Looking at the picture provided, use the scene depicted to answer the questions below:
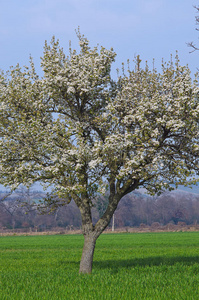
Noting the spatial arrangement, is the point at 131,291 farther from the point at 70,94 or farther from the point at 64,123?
the point at 70,94

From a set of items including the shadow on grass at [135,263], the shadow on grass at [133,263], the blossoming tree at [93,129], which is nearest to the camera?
the blossoming tree at [93,129]

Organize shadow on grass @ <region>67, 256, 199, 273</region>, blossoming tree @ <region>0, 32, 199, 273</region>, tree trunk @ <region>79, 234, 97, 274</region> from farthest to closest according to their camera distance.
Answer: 1. shadow on grass @ <region>67, 256, 199, 273</region>
2. tree trunk @ <region>79, 234, 97, 274</region>
3. blossoming tree @ <region>0, 32, 199, 273</region>

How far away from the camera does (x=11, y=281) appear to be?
20469mm

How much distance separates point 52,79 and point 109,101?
10.6 feet

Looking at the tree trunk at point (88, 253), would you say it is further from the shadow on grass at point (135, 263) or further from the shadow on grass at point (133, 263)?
the shadow on grass at point (135, 263)

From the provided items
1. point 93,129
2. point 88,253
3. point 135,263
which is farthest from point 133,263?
point 93,129

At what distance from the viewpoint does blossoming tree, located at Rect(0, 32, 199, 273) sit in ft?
66.3

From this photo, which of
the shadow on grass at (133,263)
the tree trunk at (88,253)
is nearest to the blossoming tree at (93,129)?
the tree trunk at (88,253)

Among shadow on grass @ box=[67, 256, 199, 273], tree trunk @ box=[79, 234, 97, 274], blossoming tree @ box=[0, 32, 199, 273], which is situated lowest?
shadow on grass @ box=[67, 256, 199, 273]

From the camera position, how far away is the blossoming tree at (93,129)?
2022 centimetres

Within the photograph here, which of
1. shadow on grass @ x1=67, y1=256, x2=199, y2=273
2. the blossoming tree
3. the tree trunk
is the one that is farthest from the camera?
shadow on grass @ x1=67, y1=256, x2=199, y2=273

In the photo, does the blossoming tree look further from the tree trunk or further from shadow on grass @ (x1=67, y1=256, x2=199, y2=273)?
shadow on grass @ (x1=67, y1=256, x2=199, y2=273)

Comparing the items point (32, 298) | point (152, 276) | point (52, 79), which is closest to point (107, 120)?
point (52, 79)

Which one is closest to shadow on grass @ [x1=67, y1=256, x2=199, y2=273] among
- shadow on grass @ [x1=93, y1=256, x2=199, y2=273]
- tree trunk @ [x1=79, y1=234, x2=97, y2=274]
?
shadow on grass @ [x1=93, y1=256, x2=199, y2=273]
